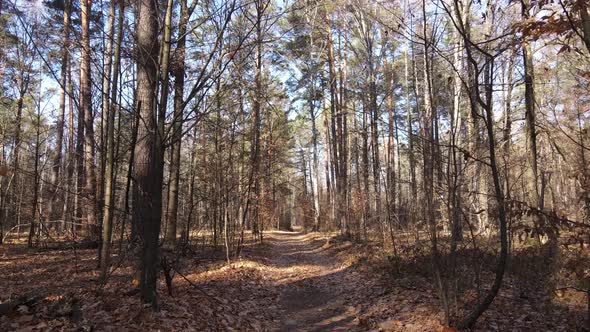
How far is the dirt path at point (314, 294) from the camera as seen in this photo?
6.15m

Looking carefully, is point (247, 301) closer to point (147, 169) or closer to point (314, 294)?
point (314, 294)

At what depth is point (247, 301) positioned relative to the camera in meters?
7.16

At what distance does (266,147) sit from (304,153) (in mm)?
25383

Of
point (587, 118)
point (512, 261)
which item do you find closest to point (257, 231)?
point (512, 261)

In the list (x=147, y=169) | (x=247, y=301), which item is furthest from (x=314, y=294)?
(x=147, y=169)

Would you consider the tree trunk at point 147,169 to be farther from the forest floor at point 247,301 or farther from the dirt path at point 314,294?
the dirt path at point 314,294

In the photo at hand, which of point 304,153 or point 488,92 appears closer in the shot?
point 488,92

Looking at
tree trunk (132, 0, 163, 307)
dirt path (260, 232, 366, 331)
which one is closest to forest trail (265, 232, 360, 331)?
dirt path (260, 232, 366, 331)

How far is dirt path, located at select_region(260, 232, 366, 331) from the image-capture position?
→ 6148 mm

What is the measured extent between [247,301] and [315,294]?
5.44ft

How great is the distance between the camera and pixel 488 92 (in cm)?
429

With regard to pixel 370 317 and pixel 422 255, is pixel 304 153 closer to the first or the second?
pixel 422 255

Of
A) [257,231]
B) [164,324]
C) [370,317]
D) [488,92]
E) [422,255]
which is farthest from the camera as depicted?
[257,231]

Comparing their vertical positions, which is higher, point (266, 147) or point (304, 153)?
point (304, 153)
